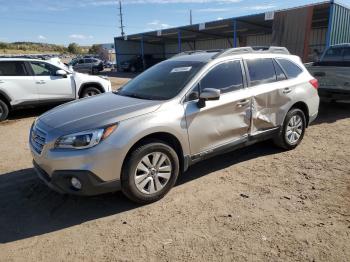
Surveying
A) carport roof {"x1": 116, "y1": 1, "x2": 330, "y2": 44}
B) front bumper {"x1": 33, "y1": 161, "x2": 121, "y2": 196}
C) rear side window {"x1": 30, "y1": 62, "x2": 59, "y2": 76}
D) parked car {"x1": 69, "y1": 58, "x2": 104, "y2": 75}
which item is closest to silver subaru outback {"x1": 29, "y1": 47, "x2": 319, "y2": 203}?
front bumper {"x1": 33, "y1": 161, "x2": 121, "y2": 196}

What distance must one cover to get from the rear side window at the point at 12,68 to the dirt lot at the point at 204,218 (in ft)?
15.3

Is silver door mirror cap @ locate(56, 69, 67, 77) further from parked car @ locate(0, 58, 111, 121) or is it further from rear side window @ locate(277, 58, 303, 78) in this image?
rear side window @ locate(277, 58, 303, 78)

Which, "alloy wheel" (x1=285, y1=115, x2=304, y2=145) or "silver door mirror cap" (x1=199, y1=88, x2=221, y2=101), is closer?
"silver door mirror cap" (x1=199, y1=88, x2=221, y2=101)

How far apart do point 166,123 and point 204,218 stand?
1.15 m

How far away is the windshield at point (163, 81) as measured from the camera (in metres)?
4.23

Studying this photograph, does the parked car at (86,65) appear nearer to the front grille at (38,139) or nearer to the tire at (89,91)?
the tire at (89,91)

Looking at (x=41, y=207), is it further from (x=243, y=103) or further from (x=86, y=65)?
(x=86, y=65)

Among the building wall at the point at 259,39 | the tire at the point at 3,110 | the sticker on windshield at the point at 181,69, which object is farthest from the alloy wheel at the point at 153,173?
the building wall at the point at 259,39

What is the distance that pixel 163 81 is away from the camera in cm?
457

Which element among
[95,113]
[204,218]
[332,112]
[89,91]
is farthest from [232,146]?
[89,91]

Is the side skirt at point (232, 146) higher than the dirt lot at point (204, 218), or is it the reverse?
the side skirt at point (232, 146)

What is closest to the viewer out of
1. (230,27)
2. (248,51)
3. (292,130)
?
(248,51)

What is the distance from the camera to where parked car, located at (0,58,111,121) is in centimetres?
880

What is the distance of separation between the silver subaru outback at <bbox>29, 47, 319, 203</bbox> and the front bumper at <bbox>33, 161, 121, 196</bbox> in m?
0.01
